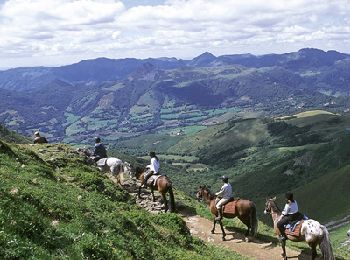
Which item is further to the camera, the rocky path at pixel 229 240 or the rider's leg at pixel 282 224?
the rocky path at pixel 229 240

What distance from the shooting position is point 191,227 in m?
35.8

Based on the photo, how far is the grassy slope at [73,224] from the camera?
1508 centimetres

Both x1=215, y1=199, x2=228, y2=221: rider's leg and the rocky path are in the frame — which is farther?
x1=215, y1=199, x2=228, y2=221: rider's leg

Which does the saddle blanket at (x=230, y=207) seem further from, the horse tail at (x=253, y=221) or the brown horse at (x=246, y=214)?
the horse tail at (x=253, y=221)

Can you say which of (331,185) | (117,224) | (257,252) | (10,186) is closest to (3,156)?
(10,186)

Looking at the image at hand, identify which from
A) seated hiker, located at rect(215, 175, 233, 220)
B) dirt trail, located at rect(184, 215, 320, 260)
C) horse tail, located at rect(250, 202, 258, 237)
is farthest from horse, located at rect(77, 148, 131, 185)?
horse tail, located at rect(250, 202, 258, 237)

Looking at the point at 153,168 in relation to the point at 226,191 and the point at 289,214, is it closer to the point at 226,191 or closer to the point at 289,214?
the point at 226,191

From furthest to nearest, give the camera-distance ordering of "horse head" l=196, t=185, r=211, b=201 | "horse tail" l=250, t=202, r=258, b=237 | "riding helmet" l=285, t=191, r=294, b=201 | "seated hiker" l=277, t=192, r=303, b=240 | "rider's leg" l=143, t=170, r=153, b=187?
1. "rider's leg" l=143, t=170, r=153, b=187
2. "horse head" l=196, t=185, r=211, b=201
3. "horse tail" l=250, t=202, r=258, b=237
4. "seated hiker" l=277, t=192, r=303, b=240
5. "riding helmet" l=285, t=191, r=294, b=201

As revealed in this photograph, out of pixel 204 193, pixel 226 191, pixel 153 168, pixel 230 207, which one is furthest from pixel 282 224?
pixel 153 168

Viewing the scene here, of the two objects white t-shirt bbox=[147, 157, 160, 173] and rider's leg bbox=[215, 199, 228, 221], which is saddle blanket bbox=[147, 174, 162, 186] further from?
rider's leg bbox=[215, 199, 228, 221]

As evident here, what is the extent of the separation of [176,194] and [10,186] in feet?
89.5

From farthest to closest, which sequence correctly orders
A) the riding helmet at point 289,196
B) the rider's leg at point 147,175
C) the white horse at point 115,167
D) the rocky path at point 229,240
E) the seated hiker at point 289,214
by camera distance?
the white horse at point 115,167 < the rider's leg at point 147,175 < the rocky path at point 229,240 < the seated hiker at point 289,214 < the riding helmet at point 289,196

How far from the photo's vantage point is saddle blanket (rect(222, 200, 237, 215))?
32094 mm

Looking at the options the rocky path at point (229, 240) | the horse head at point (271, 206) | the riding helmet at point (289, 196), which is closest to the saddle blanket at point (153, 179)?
the rocky path at point (229, 240)
